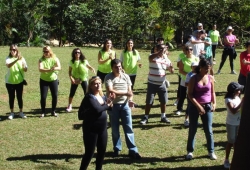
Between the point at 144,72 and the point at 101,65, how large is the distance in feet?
20.8

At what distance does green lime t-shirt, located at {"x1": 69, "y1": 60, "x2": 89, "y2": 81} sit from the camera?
964 centimetres

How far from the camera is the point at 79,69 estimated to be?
31.7 feet

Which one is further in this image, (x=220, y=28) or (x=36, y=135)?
(x=220, y=28)

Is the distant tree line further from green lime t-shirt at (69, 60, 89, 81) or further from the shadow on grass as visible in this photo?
the shadow on grass

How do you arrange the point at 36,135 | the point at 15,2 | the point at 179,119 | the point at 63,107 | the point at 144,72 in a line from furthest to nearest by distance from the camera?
the point at 15,2 → the point at 144,72 → the point at 63,107 → the point at 179,119 → the point at 36,135

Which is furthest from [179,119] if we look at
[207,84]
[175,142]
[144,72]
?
[144,72]

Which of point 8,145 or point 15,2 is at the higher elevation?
point 15,2

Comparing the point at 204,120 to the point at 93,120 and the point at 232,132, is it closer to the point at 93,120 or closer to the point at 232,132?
the point at 232,132

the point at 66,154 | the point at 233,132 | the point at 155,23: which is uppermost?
the point at 155,23

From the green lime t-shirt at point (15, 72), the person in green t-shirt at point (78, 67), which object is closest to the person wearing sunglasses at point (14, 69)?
the green lime t-shirt at point (15, 72)

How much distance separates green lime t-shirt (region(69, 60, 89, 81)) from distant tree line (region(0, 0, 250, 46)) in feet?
55.4

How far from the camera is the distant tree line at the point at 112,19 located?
2556cm

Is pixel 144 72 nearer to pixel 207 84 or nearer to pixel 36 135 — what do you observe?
pixel 36 135

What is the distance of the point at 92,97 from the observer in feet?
18.4
